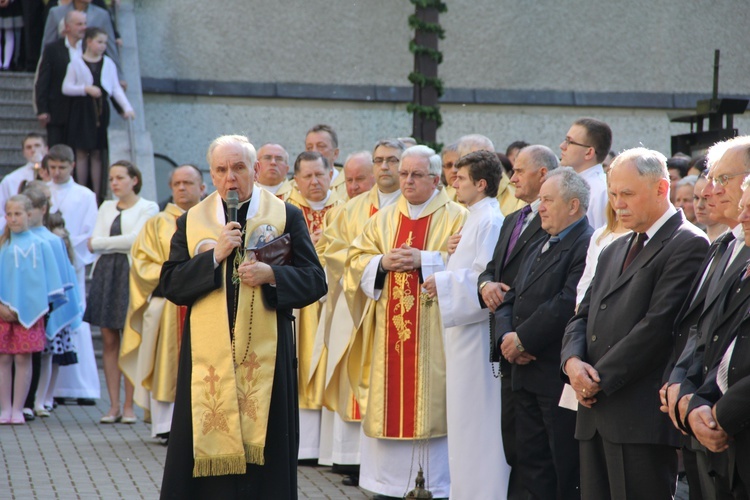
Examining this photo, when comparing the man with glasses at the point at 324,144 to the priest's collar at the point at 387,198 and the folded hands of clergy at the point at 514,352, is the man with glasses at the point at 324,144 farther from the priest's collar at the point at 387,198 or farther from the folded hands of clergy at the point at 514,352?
the folded hands of clergy at the point at 514,352

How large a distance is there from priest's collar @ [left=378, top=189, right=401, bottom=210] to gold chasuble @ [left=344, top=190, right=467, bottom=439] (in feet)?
1.79

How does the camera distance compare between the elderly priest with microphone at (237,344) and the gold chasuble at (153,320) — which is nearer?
the elderly priest with microphone at (237,344)

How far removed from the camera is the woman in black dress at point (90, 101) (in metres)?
14.2

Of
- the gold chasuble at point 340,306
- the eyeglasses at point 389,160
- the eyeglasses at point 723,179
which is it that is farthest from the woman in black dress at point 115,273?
the eyeglasses at point 723,179

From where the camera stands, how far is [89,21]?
15.4 m

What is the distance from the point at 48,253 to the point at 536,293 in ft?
18.7

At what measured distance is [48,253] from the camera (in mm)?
10695

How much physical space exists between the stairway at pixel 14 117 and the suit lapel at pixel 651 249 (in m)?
11.9

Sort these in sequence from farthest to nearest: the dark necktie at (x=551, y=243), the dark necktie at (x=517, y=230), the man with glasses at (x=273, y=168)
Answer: the man with glasses at (x=273, y=168) < the dark necktie at (x=517, y=230) < the dark necktie at (x=551, y=243)

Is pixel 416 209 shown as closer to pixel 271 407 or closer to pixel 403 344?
pixel 403 344

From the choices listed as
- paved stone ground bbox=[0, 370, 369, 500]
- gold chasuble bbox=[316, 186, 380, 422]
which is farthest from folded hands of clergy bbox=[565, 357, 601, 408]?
gold chasuble bbox=[316, 186, 380, 422]

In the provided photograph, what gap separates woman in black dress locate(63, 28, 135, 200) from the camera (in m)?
14.2

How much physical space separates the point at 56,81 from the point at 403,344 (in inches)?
318

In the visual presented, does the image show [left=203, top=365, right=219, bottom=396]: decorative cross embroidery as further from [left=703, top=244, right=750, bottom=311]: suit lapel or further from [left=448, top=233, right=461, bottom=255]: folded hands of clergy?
[left=703, top=244, right=750, bottom=311]: suit lapel
